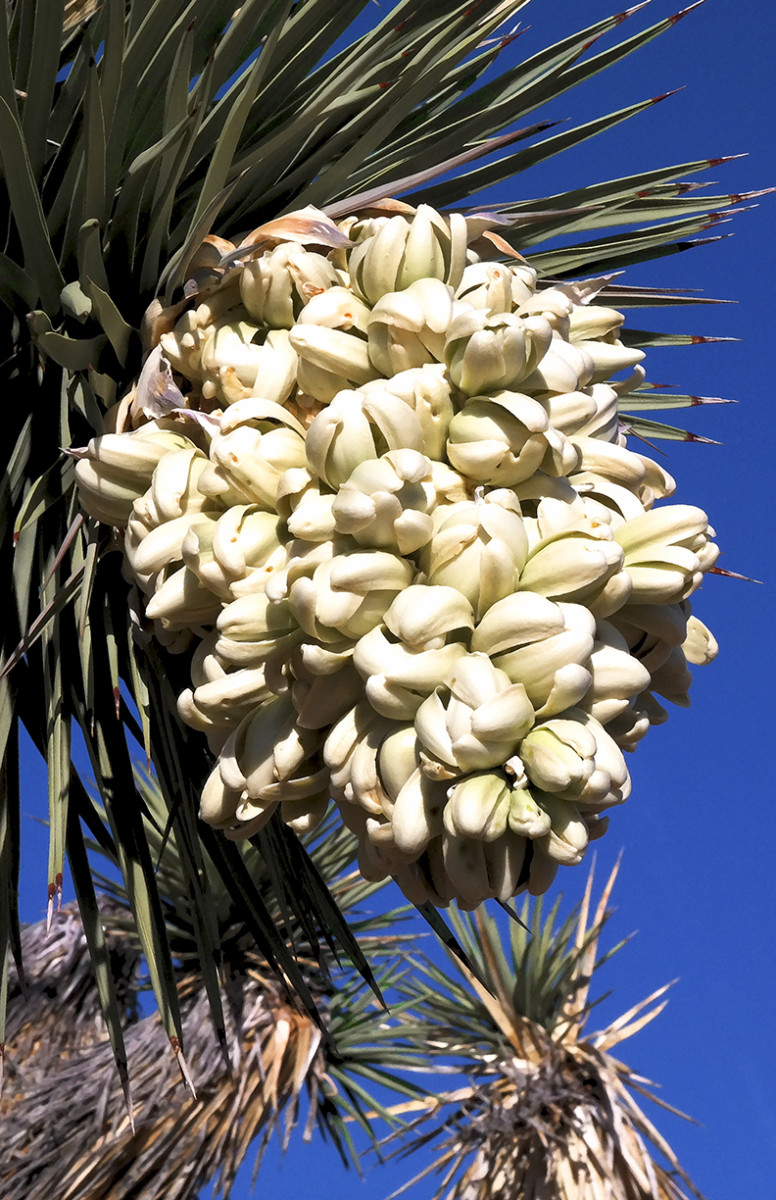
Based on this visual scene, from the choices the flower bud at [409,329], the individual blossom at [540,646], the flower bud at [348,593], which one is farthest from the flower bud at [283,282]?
the individual blossom at [540,646]

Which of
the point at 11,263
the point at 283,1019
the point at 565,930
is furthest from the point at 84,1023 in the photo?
the point at 11,263

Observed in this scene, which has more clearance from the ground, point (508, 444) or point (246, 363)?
point (508, 444)

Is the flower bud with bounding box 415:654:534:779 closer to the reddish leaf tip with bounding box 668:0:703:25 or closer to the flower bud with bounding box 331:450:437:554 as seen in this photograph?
the flower bud with bounding box 331:450:437:554

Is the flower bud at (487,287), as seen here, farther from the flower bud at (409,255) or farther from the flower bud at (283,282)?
the flower bud at (283,282)

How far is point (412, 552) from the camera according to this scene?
3.90ft

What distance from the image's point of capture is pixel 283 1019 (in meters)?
5.41

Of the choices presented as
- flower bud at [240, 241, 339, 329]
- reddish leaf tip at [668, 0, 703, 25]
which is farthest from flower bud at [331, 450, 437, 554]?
reddish leaf tip at [668, 0, 703, 25]

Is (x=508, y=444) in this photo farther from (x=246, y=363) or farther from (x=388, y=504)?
(x=246, y=363)

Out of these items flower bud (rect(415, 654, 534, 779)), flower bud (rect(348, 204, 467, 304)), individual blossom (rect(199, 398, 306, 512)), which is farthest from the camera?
flower bud (rect(348, 204, 467, 304))

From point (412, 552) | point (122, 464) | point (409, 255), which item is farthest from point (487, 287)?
point (122, 464)

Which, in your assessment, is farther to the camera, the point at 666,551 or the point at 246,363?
the point at 246,363

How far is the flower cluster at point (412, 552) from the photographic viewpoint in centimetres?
108

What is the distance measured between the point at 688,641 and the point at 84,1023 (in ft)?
16.9

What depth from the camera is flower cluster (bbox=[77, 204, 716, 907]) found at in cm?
108
